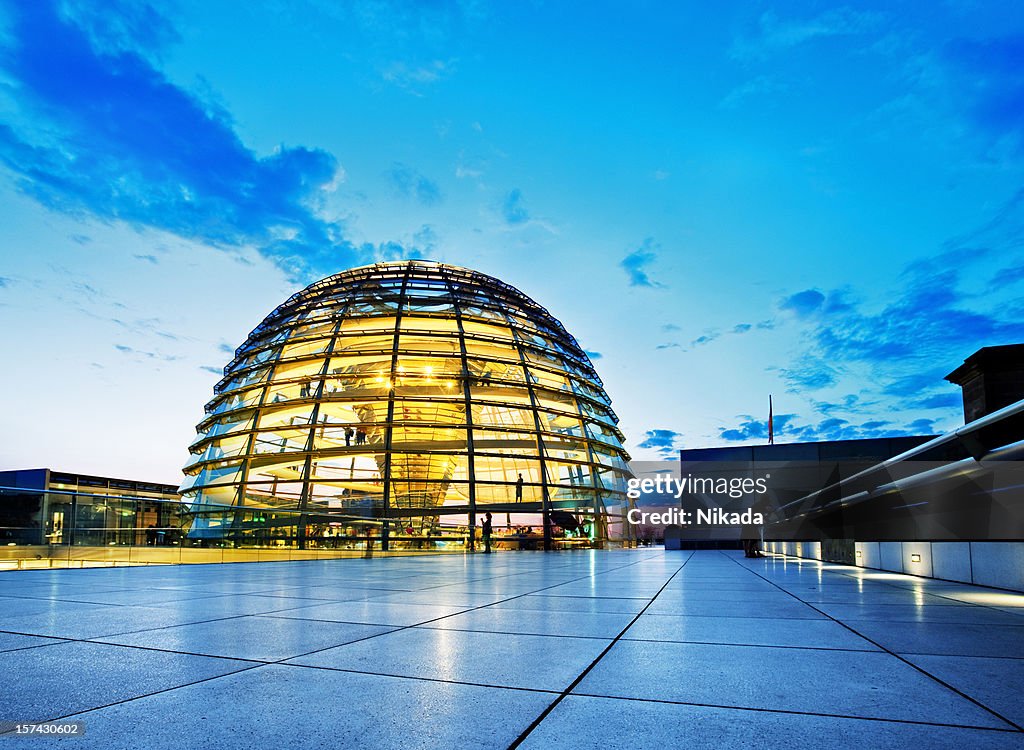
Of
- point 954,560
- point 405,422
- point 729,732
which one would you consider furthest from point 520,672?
A: point 405,422

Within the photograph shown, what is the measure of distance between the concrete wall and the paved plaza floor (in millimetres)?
473

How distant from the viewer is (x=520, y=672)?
10.4 ft

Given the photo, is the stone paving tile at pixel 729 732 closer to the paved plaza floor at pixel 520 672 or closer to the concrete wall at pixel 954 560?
the paved plaza floor at pixel 520 672

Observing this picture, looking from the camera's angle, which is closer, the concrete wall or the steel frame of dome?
the concrete wall

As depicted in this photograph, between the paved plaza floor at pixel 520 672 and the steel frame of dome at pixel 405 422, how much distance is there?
18.1 metres

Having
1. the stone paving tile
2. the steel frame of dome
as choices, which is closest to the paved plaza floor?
the stone paving tile

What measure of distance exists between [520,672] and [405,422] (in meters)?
22.5

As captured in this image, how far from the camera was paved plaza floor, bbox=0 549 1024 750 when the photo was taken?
2.23 metres

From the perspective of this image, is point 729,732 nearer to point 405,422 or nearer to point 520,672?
point 520,672

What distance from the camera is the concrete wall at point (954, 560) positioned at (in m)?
6.23

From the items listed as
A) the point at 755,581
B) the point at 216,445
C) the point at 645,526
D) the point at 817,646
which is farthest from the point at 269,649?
the point at 645,526

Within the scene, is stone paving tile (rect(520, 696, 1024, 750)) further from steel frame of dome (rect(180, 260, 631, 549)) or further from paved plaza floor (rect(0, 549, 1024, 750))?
steel frame of dome (rect(180, 260, 631, 549))

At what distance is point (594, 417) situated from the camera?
30.6 meters

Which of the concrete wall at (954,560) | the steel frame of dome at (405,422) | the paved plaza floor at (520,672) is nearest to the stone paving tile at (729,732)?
the paved plaza floor at (520,672)
